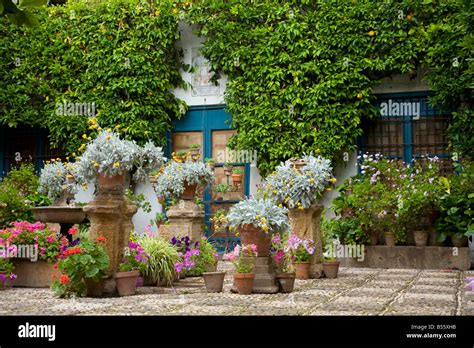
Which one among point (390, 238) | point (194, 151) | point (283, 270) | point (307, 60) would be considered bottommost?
point (283, 270)

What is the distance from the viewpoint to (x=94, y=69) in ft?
44.1

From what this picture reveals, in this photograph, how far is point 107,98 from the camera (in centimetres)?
1334

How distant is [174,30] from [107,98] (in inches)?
80.4

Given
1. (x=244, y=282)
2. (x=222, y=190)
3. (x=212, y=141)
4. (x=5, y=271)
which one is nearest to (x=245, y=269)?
(x=244, y=282)

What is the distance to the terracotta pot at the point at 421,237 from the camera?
32.9 feet

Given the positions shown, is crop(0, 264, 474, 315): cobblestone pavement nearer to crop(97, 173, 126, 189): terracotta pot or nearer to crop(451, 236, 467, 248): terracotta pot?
crop(97, 173, 126, 189): terracotta pot

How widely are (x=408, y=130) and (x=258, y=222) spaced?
234 inches

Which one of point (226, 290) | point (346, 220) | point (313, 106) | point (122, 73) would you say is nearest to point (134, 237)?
point (226, 290)

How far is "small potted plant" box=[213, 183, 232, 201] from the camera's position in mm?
12453

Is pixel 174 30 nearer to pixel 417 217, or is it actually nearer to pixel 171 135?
pixel 171 135

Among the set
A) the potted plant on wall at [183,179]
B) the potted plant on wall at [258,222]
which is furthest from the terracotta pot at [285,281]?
the potted plant on wall at [183,179]

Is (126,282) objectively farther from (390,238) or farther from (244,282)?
(390,238)

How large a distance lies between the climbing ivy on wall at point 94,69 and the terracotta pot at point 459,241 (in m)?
6.28

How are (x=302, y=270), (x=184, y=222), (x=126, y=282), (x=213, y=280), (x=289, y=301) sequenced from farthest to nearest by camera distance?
(x=184, y=222) < (x=302, y=270) < (x=213, y=280) < (x=126, y=282) < (x=289, y=301)
